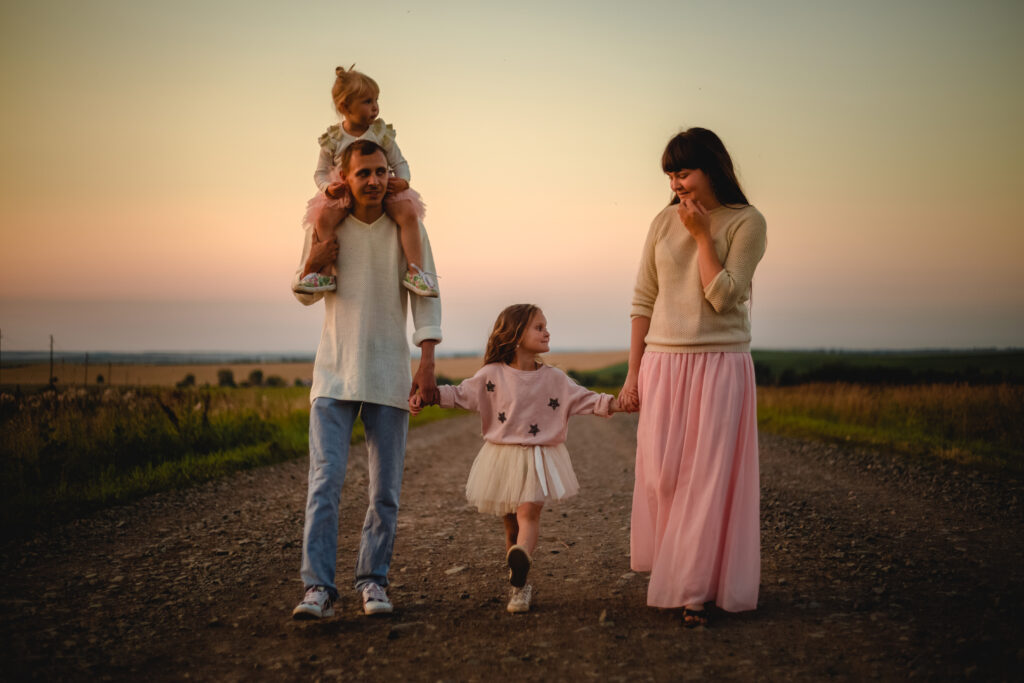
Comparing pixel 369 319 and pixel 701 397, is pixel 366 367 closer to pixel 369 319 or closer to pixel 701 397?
pixel 369 319

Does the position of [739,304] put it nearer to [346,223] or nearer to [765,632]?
[765,632]

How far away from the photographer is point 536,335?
186 inches

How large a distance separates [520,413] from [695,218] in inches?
59.8

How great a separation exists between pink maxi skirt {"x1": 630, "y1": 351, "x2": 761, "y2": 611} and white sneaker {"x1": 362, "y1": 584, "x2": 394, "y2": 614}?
1384 mm

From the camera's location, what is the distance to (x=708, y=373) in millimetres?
4238

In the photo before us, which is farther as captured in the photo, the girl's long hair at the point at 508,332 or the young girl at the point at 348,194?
the girl's long hair at the point at 508,332

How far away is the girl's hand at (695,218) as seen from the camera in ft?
13.6

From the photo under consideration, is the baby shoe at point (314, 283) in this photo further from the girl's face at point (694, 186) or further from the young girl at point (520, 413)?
the girl's face at point (694, 186)

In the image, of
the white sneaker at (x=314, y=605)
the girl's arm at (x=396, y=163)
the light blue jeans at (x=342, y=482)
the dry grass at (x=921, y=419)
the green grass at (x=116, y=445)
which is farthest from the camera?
the dry grass at (x=921, y=419)

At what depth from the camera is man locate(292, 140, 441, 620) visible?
4164 millimetres

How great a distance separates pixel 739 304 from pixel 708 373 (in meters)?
0.41

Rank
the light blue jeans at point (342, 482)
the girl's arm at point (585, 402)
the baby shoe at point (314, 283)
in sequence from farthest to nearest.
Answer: the girl's arm at point (585, 402), the baby shoe at point (314, 283), the light blue jeans at point (342, 482)

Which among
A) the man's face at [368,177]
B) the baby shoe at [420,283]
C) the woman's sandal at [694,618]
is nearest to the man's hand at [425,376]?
the baby shoe at [420,283]

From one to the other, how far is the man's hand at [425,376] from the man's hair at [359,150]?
3.42 feet
